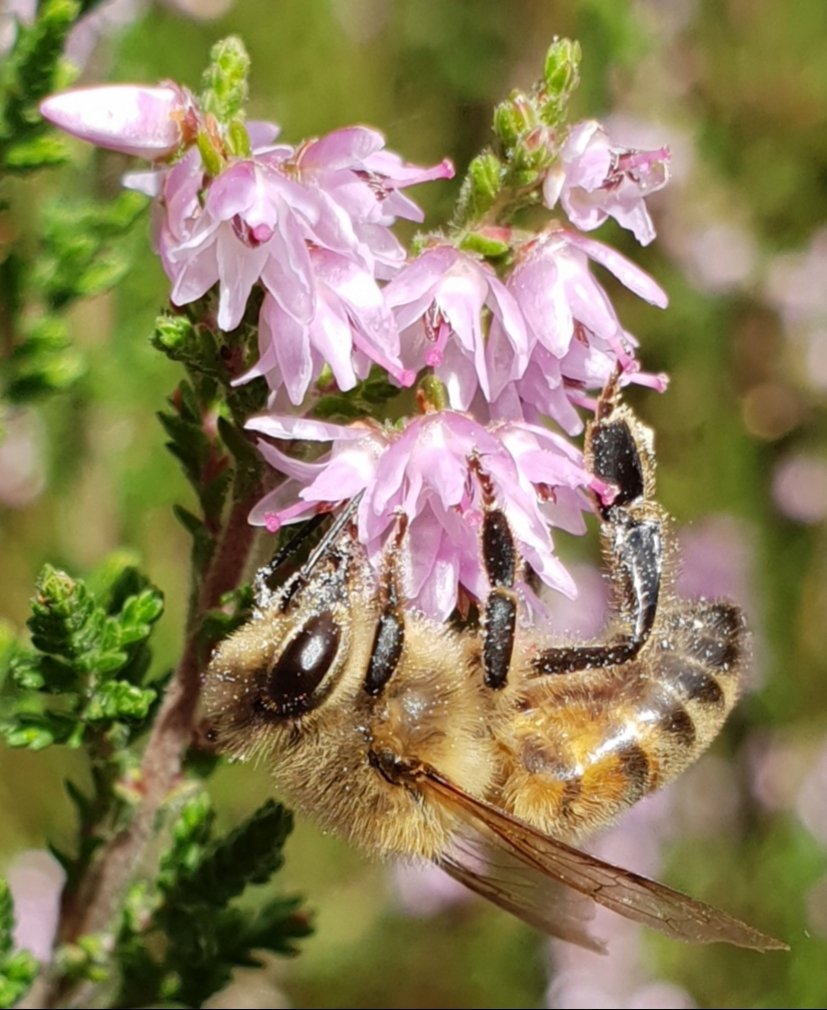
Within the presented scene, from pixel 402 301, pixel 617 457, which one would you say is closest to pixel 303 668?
pixel 402 301

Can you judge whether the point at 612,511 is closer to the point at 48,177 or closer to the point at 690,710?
the point at 690,710

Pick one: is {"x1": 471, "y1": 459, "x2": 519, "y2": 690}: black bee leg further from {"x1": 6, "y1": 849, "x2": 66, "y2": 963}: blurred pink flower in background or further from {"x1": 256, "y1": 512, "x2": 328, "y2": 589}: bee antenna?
{"x1": 6, "y1": 849, "x2": 66, "y2": 963}: blurred pink flower in background

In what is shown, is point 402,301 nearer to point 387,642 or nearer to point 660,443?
point 387,642

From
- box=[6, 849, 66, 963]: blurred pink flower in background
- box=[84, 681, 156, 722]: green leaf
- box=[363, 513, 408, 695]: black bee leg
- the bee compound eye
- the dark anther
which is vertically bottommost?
box=[6, 849, 66, 963]: blurred pink flower in background

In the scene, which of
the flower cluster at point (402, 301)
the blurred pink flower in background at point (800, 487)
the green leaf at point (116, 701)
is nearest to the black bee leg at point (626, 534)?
the flower cluster at point (402, 301)

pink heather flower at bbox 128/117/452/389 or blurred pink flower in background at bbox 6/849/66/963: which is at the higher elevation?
pink heather flower at bbox 128/117/452/389

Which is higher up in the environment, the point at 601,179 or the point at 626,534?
the point at 601,179

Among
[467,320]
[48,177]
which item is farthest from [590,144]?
[48,177]

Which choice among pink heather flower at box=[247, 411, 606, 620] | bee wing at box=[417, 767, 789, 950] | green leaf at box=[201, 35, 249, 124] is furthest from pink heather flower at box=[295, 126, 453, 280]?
bee wing at box=[417, 767, 789, 950]
